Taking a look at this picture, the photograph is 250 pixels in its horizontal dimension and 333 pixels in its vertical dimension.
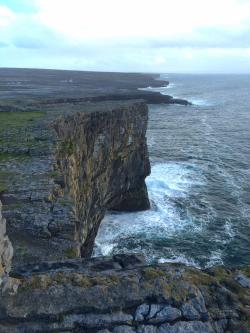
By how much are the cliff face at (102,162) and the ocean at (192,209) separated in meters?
2.57

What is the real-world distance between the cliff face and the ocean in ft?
8.43

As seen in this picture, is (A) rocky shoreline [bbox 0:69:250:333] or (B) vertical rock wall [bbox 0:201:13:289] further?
(B) vertical rock wall [bbox 0:201:13:289]

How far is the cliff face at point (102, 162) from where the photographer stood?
77.4ft

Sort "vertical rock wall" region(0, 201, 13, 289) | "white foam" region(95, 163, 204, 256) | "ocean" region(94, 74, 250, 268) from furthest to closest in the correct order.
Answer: "white foam" region(95, 163, 204, 256)
"ocean" region(94, 74, 250, 268)
"vertical rock wall" region(0, 201, 13, 289)

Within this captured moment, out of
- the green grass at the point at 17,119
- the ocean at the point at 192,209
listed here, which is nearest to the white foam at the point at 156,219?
the ocean at the point at 192,209

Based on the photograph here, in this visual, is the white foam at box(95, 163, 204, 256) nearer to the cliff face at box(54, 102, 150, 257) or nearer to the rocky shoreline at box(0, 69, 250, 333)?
the cliff face at box(54, 102, 150, 257)

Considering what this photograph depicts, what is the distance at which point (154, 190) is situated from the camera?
43250 mm

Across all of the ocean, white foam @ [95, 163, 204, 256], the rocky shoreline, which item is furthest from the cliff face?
the ocean

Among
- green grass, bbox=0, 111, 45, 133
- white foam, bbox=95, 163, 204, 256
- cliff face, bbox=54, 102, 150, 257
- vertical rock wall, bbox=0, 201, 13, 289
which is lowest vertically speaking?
white foam, bbox=95, 163, 204, 256

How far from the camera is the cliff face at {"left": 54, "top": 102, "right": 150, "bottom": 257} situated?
2358 cm

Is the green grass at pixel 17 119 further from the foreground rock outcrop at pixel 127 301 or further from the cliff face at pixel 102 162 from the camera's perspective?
the foreground rock outcrop at pixel 127 301

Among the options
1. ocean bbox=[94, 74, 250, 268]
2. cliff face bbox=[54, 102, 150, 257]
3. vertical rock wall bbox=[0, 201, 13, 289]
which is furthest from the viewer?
ocean bbox=[94, 74, 250, 268]

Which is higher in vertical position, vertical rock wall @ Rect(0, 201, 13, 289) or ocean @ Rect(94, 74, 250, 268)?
vertical rock wall @ Rect(0, 201, 13, 289)

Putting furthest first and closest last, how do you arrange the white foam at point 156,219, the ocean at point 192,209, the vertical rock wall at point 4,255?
the white foam at point 156,219 < the ocean at point 192,209 < the vertical rock wall at point 4,255
